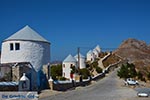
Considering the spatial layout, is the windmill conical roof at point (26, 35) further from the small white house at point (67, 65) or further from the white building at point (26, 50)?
the small white house at point (67, 65)

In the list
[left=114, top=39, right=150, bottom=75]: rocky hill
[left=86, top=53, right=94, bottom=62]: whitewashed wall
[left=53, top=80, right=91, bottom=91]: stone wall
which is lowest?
[left=53, top=80, right=91, bottom=91]: stone wall

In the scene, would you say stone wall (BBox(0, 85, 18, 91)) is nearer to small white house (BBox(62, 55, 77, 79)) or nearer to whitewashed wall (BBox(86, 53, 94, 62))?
small white house (BBox(62, 55, 77, 79))

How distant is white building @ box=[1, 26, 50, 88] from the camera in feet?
112

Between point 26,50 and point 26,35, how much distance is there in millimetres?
2160

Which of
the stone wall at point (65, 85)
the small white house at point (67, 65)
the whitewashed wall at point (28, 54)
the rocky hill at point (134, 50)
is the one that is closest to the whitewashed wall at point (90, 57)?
the rocky hill at point (134, 50)

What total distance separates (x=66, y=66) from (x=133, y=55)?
235 feet

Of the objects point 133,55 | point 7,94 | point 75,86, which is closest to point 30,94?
point 7,94

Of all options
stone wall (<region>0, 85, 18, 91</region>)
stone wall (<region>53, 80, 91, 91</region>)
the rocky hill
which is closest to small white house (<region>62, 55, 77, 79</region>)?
stone wall (<region>53, 80, 91, 91</region>)

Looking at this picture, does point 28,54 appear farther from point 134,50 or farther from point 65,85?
point 134,50

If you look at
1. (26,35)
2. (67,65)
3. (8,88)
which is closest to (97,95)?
(8,88)

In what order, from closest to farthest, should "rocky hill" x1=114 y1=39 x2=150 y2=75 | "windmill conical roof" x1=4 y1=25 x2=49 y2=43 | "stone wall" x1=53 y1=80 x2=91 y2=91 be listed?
1. "stone wall" x1=53 y1=80 x2=91 y2=91
2. "windmill conical roof" x1=4 y1=25 x2=49 y2=43
3. "rocky hill" x1=114 y1=39 x2=150 y2=75

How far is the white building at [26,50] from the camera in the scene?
34281 millimetres

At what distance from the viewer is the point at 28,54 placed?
3431 centimetres

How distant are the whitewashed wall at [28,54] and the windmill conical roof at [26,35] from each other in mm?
556
